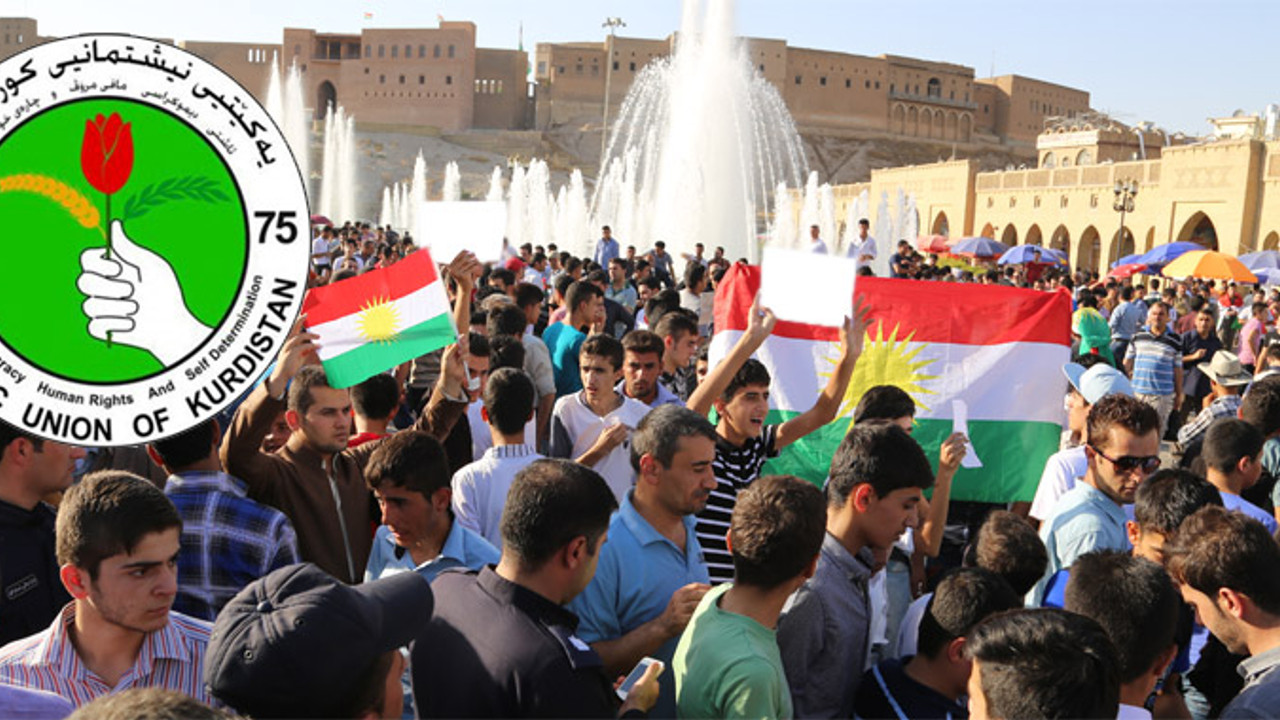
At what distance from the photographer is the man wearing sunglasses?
12.3 feet

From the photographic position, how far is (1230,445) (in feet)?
13.9

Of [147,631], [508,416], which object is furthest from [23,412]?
[508,416]

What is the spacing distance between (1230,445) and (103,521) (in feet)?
12.8

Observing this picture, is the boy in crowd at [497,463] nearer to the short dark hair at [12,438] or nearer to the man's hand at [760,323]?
the man's hand at [760,323]

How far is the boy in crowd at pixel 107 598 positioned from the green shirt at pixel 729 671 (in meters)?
1.19

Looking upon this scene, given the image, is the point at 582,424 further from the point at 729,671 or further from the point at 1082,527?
the point at 729,671

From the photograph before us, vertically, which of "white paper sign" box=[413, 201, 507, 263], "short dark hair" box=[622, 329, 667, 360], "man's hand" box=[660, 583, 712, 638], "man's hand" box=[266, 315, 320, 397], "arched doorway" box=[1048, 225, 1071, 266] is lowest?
"man's hand" box=[660, 583, 712, 638]

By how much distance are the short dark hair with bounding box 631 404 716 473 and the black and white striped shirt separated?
1.57 feet

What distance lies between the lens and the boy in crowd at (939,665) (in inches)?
105

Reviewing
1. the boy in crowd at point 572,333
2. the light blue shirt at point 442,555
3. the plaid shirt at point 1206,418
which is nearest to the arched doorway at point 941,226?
the boy in crowd at point 572,333

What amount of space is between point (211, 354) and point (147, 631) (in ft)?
2.13

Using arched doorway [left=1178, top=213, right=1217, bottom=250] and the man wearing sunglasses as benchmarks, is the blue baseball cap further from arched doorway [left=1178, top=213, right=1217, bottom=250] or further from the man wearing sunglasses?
arched doorway [left=1178, top=213, right=1217, bottom=250]

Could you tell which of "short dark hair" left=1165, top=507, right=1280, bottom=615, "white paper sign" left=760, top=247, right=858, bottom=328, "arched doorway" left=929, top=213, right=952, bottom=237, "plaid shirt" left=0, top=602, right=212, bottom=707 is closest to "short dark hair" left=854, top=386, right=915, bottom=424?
"white paper sign" left=760, top=247, right=858, bottom=328

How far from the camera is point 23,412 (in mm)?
2387
